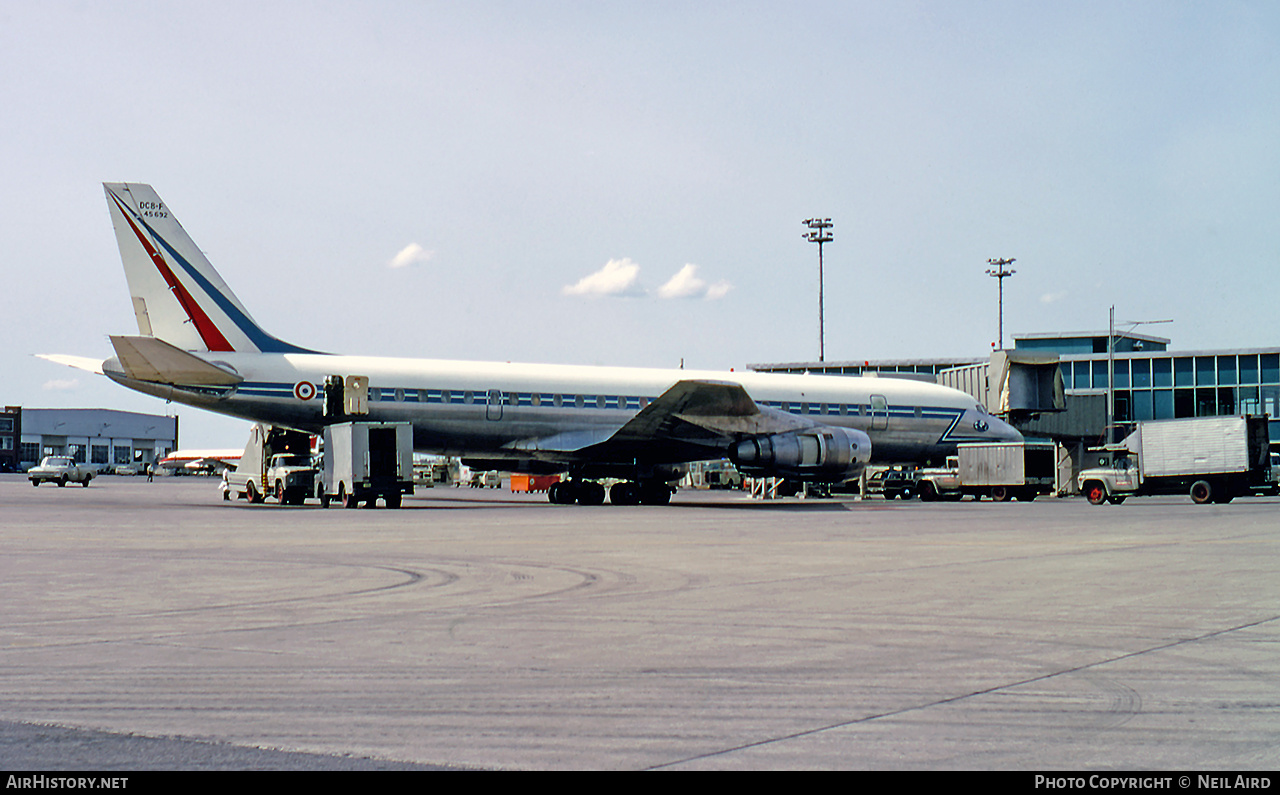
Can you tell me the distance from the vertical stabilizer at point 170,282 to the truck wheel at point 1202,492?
29674 mm

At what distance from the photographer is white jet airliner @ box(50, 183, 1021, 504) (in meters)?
30.9

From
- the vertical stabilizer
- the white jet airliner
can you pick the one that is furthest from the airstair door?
the vertical stabilizer

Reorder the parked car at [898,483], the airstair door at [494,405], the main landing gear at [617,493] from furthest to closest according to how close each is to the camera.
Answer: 1. the parked car at [898,483]
2. the main landing gear at [617,493]
3. the airstair door at [494,405]

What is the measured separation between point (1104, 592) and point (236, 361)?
25.7 m

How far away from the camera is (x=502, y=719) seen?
547 centimetres

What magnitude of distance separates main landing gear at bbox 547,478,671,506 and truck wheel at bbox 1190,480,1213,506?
17346 millimetres

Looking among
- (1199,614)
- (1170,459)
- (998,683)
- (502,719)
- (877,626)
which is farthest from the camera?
(1170,459)

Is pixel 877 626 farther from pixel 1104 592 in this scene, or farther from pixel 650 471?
pixel 650 471

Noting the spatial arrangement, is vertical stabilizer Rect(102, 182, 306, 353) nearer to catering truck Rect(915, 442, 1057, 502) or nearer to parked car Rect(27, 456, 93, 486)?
catering truck Rect(915, 442, 1057, 502)

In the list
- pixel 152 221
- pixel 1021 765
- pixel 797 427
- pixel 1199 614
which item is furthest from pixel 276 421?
pixel 1021 765

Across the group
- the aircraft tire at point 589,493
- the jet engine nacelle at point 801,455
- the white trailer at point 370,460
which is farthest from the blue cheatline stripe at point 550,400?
the jet engine nacelle at point 801,455

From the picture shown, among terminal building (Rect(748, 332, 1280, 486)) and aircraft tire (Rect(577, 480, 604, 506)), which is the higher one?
terminal building (Rect(748, 332, 1280, 486))

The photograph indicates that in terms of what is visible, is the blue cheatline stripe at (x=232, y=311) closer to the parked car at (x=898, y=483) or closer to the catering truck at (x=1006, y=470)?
the catering truck at (x=1006, y=470)

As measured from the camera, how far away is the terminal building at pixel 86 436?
514 feet
